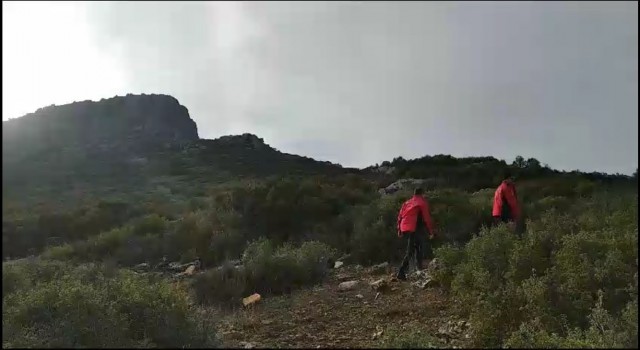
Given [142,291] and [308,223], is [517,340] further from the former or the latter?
[308,223]

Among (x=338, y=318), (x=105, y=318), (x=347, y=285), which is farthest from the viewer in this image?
(x=347, y=285)

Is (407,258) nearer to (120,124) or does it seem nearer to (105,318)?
(105,318)

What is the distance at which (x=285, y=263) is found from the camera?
10.4 m

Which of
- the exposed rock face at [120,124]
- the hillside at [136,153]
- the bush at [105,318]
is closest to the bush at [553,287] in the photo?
the bush at [105,318]

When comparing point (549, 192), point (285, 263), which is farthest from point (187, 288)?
point (549, 192)

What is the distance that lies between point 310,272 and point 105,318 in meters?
4.79

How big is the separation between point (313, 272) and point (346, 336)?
366 centimetres

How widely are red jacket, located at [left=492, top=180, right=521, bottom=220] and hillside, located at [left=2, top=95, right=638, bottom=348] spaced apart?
379 mm

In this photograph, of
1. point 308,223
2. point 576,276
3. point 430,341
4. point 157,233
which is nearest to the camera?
point 430,341

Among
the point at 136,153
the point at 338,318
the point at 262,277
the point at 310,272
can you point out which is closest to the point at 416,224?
the point at 310,272

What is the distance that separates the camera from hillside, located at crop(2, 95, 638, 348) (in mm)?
6078

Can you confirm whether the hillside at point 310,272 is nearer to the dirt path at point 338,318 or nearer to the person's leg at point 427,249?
the dirt path at point 338,318

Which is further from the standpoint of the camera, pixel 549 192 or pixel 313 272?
pixel 549 192

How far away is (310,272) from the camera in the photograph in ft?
34.5
